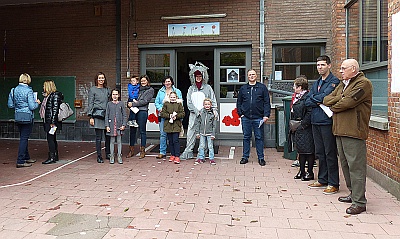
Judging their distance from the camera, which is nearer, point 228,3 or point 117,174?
point 117,174

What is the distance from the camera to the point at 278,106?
8547 millimetres

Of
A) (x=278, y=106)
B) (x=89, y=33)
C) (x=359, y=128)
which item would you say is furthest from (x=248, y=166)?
(x=89, y=33)

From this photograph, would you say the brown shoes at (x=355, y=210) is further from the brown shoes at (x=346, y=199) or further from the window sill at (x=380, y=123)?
the window sill at (x=380, y=123)

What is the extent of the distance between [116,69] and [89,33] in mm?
1392

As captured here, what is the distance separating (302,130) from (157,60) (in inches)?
218

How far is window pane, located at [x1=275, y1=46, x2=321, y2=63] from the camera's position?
909 centimetres

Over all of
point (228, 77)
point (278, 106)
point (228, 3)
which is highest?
point (228, 3)

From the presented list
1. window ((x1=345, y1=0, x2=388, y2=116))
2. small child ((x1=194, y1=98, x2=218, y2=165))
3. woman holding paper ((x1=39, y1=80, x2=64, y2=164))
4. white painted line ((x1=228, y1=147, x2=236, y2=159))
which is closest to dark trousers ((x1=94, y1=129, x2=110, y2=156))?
woman holding paper ((x1=39, y1=80, x2=64, y2=164))

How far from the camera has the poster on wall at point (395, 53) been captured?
4.93m

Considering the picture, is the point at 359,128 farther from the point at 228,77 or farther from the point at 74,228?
the point at 228,77

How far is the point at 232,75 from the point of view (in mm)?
9453

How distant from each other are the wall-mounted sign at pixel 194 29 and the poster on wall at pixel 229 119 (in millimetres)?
2010

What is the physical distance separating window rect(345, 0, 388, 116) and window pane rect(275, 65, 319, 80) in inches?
45.3

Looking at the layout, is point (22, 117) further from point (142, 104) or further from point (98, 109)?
point (142, 104)
